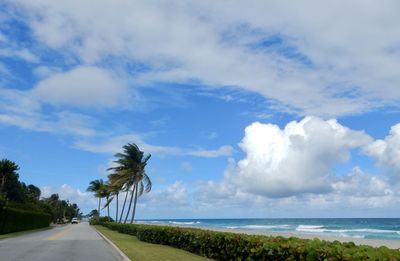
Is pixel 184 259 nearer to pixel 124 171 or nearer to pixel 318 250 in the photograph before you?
pixel 318 250

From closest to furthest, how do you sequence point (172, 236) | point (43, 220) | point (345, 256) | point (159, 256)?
point (345, 256), point (159, 256), point (172, 236), point (43, 220)

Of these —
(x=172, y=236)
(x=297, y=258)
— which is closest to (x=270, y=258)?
(x=297, y=258)

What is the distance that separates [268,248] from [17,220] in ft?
118

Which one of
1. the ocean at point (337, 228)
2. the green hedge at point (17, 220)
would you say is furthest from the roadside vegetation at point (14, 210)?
the ocean at point (337, 228)

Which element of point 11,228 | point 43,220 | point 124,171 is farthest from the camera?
point 43,220

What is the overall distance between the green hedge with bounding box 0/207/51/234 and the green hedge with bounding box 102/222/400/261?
20104 mm

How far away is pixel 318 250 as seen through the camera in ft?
29.1

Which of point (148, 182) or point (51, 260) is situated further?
point (148, 182)

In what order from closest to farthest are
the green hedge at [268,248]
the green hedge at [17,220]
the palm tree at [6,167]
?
the green hedge at [268,248]
the green hedge at [17,220]
the palm tree at [6,167]

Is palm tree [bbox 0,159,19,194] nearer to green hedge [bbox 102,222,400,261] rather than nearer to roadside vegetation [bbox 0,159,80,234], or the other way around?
roadside vegetation [bbox 0,159,80,234]

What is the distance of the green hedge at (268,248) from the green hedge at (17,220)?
20104 mm

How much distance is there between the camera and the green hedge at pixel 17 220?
3619cm

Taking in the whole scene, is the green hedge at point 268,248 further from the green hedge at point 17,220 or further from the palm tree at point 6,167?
the palm tree at point 6,167

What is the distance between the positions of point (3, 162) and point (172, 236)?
3925cm
